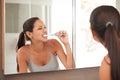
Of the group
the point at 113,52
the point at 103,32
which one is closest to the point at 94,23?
the point at 103,32

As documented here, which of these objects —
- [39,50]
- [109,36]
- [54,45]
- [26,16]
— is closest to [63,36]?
[54,45]

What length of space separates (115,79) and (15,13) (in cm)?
71

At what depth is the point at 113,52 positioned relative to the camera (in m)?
1.21

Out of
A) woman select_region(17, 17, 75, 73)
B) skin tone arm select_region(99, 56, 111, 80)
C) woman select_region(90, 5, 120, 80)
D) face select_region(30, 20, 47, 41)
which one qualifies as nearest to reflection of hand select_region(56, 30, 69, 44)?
woman select_region(17, 17, 75, 73)

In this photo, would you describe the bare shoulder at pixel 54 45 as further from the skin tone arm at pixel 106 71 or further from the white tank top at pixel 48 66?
the skin tone arm at pixel 106 71

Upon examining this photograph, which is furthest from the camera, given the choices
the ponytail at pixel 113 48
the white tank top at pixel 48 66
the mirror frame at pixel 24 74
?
the white tank top at pixel 48 66

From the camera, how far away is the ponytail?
119cm

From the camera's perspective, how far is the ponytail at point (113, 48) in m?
1.19

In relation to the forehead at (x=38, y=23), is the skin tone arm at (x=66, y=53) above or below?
below

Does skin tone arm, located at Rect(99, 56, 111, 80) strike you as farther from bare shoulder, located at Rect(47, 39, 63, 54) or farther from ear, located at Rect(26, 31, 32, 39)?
ear, located at Rect(26, 31, 32, 39)

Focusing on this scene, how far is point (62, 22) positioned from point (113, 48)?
46 cm

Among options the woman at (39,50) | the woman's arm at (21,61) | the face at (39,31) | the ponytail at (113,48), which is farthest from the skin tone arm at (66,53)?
the ponytail at (113,48)

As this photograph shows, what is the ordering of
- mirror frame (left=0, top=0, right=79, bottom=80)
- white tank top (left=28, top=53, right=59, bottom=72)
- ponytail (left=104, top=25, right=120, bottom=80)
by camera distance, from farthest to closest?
white tank top (left=28, top=53, right=59, bottom=72)
mirror frame (left=0, top=0, right=79, bottom=80)
ponytail (left=104, top=25, right=120, bottom=80)

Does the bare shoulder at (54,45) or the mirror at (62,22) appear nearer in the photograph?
the mirror at (62,22)
